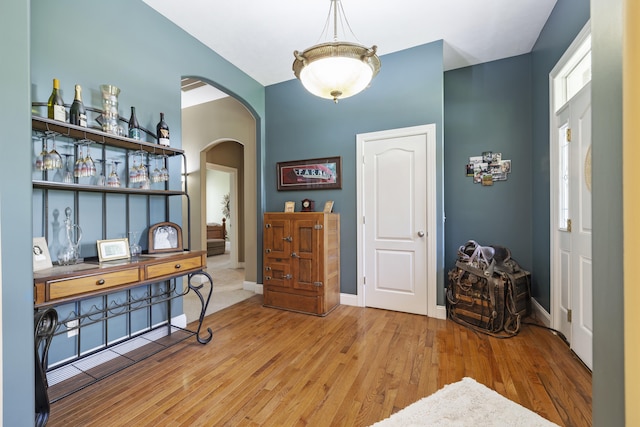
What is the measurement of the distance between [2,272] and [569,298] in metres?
3.73

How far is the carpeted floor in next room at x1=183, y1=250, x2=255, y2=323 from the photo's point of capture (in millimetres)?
3404

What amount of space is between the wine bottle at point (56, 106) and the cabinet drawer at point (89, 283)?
41.2 inches

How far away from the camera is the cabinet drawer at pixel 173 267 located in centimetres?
208

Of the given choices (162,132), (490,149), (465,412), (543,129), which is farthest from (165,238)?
(543,129)

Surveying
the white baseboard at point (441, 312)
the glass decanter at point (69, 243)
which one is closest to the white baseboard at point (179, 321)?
the glass decanter at point (69, 243)

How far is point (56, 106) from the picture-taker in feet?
5.77

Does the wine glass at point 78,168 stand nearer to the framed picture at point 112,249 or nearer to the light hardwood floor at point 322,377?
the framed picture at point 112,249

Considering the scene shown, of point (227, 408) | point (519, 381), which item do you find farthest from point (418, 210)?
point (227, 408)

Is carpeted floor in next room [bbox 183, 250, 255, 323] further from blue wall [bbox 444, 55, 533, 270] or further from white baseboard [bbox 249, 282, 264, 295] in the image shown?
blue wall [bbox 444, 55, 533, 270]

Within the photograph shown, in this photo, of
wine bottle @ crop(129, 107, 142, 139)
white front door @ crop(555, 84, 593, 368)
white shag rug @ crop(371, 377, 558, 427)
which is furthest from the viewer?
wine bottle @ crop(129, 107, 142, 139)

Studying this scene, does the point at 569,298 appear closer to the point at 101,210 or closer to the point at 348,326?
the point at 348,326

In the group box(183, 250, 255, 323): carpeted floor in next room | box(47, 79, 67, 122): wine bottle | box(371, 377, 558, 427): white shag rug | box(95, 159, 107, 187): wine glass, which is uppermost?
box(47, 79, 67, 122): wine bottle

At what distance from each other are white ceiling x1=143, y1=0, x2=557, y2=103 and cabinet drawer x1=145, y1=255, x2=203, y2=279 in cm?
238

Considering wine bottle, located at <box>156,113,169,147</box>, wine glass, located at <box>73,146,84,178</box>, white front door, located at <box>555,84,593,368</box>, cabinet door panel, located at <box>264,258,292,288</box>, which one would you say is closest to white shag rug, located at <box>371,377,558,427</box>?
white front door, located at <box>555,84,593,368</box>
